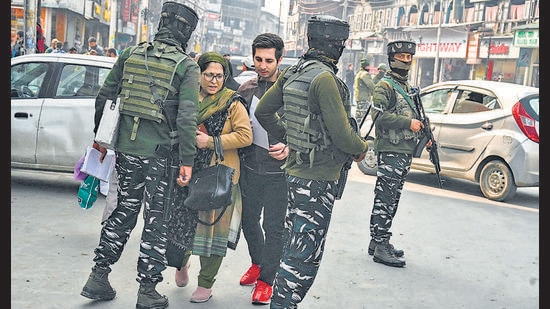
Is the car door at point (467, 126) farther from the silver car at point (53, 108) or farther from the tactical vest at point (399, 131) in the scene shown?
the silver car at point (53, 108)

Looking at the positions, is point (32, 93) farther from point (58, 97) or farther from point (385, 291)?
point (385, 291)

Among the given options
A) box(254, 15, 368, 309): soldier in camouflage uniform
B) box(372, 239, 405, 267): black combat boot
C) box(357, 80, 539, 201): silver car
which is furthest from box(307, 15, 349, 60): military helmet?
box(357, 80, 539, 201): silver car

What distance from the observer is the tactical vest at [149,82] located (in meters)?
4.05

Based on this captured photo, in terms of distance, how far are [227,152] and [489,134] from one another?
5.81m

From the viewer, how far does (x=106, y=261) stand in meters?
4.26

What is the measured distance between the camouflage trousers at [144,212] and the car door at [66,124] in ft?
11.5

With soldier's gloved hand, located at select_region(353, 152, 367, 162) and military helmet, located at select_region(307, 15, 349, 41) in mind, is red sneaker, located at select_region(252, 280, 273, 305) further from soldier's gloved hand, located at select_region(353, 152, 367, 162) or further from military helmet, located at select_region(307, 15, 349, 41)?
military helmet, located at select_region(307, 15, 349, 41)

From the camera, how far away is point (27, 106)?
760cm

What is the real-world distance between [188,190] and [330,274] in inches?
67.3

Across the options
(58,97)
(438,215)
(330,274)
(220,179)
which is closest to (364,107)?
(438,215)

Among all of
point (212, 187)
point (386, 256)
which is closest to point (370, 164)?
point (386, 256)

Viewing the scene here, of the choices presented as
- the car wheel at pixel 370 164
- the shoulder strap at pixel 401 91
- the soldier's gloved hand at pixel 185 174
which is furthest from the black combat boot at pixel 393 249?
the car wheel at pixel 370 164

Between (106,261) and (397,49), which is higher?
(397,49)

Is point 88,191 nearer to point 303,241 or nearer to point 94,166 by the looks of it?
point 94,166
